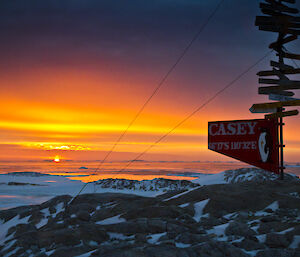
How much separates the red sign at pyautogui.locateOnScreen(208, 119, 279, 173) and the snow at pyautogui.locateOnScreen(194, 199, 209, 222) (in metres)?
3.02

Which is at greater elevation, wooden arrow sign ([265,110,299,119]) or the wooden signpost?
the wooden signpost

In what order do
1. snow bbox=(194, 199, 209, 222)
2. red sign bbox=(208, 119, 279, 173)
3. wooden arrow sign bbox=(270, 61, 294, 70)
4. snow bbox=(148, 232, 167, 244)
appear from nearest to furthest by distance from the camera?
snow bbox=(148, 232, 167, 244)
snow bbox=(194, 199, 209, 222)
red sign bbox=(208, 119, 279, 173)
wooden arrow sign bbox=(270, 61, 294, 70)

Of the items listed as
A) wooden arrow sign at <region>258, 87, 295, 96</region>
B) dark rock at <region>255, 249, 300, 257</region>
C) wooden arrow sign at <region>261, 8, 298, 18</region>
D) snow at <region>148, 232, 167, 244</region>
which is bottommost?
snow at <region>148, 232, 167, 244</region>

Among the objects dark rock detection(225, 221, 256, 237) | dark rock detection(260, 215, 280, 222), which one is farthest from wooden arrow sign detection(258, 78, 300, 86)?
dark rock detection(225, 221, 256, 237)

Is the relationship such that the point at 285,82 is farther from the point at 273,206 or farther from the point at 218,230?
the point at 218,230

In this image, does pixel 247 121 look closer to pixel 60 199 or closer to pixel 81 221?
pixel 81 221

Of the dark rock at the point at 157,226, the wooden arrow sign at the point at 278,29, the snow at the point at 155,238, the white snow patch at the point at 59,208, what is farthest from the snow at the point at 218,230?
the wooden arrow sign at the point at 278,29

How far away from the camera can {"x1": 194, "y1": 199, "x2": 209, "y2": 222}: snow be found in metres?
15.7

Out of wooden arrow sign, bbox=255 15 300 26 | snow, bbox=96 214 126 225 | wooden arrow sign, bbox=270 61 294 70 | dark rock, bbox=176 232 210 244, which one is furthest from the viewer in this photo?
wooden arrow sign, bbox=270 61 294 70

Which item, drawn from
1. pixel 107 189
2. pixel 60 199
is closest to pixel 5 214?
pixel 60 199

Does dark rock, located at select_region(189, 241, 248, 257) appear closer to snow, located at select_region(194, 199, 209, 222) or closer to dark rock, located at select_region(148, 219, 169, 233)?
dark rock, located at select_region(148, 219, 169, 233)

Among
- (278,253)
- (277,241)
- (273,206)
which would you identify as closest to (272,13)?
(273,206)

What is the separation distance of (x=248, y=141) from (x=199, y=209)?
15.1 feet

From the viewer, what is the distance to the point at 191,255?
9.72 meters
